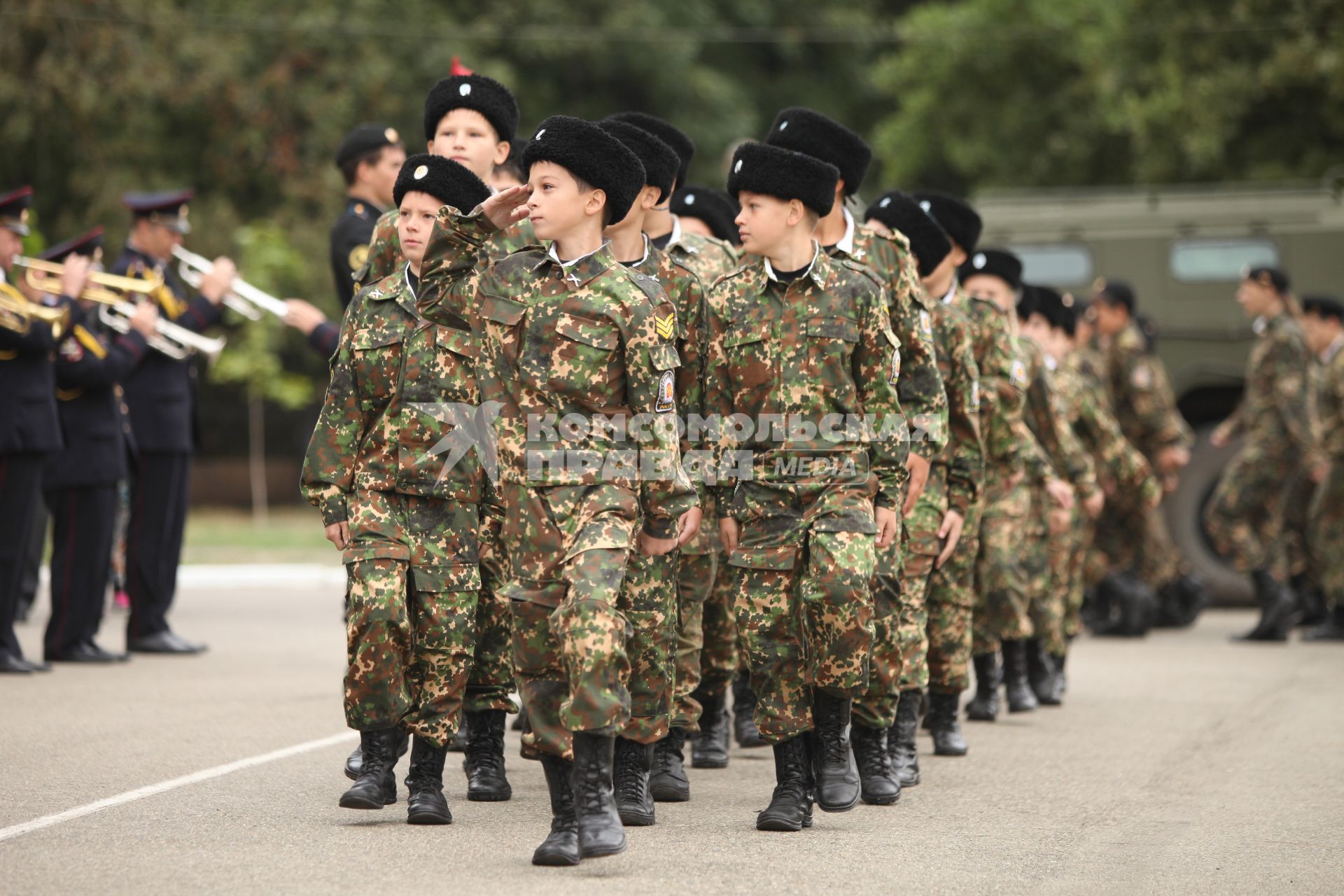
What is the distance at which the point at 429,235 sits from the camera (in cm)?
610

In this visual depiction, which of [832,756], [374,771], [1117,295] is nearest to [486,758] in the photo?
[374,771]

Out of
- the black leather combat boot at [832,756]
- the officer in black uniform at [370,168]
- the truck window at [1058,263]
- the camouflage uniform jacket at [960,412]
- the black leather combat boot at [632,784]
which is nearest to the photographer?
the black leather combat boot at [632,784]

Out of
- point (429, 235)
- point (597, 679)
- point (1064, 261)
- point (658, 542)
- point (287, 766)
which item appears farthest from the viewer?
point (1064, 261)

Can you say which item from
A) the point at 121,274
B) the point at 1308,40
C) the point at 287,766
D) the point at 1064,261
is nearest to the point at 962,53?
the point at 1308,40

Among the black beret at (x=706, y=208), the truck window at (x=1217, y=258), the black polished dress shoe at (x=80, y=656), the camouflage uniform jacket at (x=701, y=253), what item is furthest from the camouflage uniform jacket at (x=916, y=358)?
the truck window at (x=1217, y=258)

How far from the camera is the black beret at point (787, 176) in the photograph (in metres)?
6.26

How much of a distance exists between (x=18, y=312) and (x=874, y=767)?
17.3ft

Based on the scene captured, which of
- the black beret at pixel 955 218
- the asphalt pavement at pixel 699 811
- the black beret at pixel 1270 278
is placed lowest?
the asphalt pavement at pixel 699 811

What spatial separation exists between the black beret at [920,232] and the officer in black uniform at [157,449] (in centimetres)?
461

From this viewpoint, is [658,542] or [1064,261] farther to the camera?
[1064,261]

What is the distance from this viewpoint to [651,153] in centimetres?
679

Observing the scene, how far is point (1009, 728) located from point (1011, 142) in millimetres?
19653

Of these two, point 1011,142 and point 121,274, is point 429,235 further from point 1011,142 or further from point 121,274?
point 1011,142

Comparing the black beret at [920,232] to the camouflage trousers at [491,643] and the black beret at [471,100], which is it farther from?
the camouflage trousers at [491,643]
